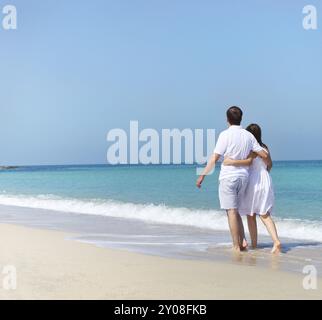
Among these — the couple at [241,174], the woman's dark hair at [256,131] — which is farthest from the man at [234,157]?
the woman's dark hair at [256,131]

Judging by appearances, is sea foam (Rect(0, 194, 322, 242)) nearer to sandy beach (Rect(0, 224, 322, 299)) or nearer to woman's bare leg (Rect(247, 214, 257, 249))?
woman's bare leg (Rect(247, 214, 257, 249))

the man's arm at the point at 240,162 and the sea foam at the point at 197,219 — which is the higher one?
the man's arm at the point at 240,162

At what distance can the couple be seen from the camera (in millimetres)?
7574

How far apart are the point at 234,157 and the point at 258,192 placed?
0.56m

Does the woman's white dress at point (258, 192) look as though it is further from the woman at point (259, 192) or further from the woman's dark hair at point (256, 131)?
the woman's dark hair at point (256, 131)

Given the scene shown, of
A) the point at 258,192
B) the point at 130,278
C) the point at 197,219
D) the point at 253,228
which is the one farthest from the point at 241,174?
the point at 197,219

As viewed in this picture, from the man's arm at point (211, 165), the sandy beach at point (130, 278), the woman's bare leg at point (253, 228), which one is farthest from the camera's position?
the woman's bare leg at point (253, 228)

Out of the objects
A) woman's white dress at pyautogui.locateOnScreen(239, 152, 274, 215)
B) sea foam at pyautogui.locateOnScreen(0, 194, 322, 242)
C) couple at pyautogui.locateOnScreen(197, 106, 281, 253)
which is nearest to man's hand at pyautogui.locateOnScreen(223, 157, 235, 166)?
couple at pyautogui.locateOnScreen(197, 106, 281, 253)

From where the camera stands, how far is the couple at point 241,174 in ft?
24.8

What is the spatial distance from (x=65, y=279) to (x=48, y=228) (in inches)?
210

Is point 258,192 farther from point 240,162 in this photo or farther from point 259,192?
point 240,162

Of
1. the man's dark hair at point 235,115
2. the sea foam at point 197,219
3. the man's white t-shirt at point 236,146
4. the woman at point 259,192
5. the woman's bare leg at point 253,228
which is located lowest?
the sea foam at point 197,219
